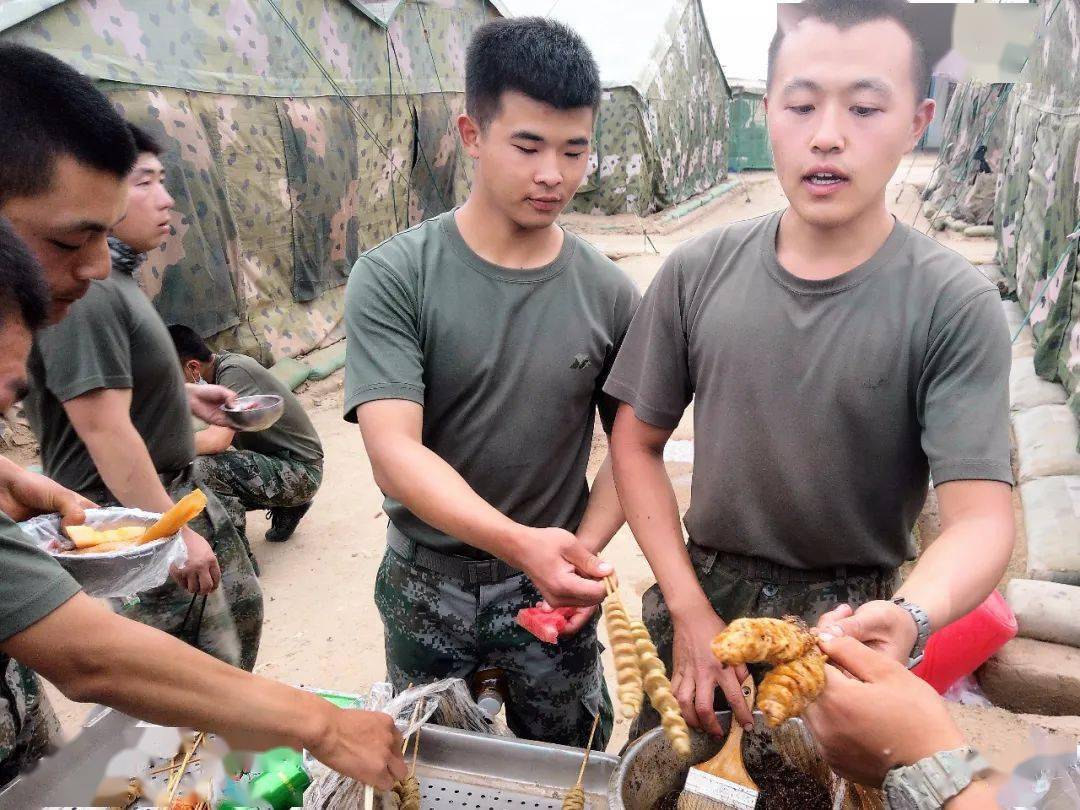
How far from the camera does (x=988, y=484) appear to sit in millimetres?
1439

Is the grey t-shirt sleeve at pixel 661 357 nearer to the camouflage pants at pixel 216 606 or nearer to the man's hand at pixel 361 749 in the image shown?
the man's hand at pixel 361 749

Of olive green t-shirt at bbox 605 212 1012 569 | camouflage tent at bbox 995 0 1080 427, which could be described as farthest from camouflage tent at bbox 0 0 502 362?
camouflage tent at bbox 995 0 1080 427

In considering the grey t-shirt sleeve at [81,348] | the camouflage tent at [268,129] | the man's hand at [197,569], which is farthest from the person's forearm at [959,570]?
the camouflage tent at [268,129]

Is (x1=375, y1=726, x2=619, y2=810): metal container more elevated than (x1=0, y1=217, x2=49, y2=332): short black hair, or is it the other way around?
(x1=0, y1=217, x2=49, y2=332): short black hair

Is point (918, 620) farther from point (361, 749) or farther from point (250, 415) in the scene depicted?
point (250, 415)

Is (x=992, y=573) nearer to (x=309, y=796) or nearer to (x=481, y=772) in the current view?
(x=481, y=772)

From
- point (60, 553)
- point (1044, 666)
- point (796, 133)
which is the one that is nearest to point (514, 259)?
point (796, 133)

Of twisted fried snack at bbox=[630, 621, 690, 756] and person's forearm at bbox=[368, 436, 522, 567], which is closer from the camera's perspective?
twisted fried snack at bbox=[630, 621, 690, 756]

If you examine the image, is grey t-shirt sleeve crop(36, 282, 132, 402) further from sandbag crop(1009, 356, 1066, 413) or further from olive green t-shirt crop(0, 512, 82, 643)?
sandbag crop(1009, 356, 1066, 413)

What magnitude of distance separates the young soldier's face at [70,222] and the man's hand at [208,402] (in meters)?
1.58

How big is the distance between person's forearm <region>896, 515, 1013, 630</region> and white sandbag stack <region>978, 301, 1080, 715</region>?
92.0 inches

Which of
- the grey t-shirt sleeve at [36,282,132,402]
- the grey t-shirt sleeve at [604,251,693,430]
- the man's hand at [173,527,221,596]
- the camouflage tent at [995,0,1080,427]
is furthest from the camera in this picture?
the camouflage tent at [995,0,1080,427]

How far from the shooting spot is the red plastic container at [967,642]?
10.2 ft

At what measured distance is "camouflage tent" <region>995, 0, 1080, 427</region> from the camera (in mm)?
5785
